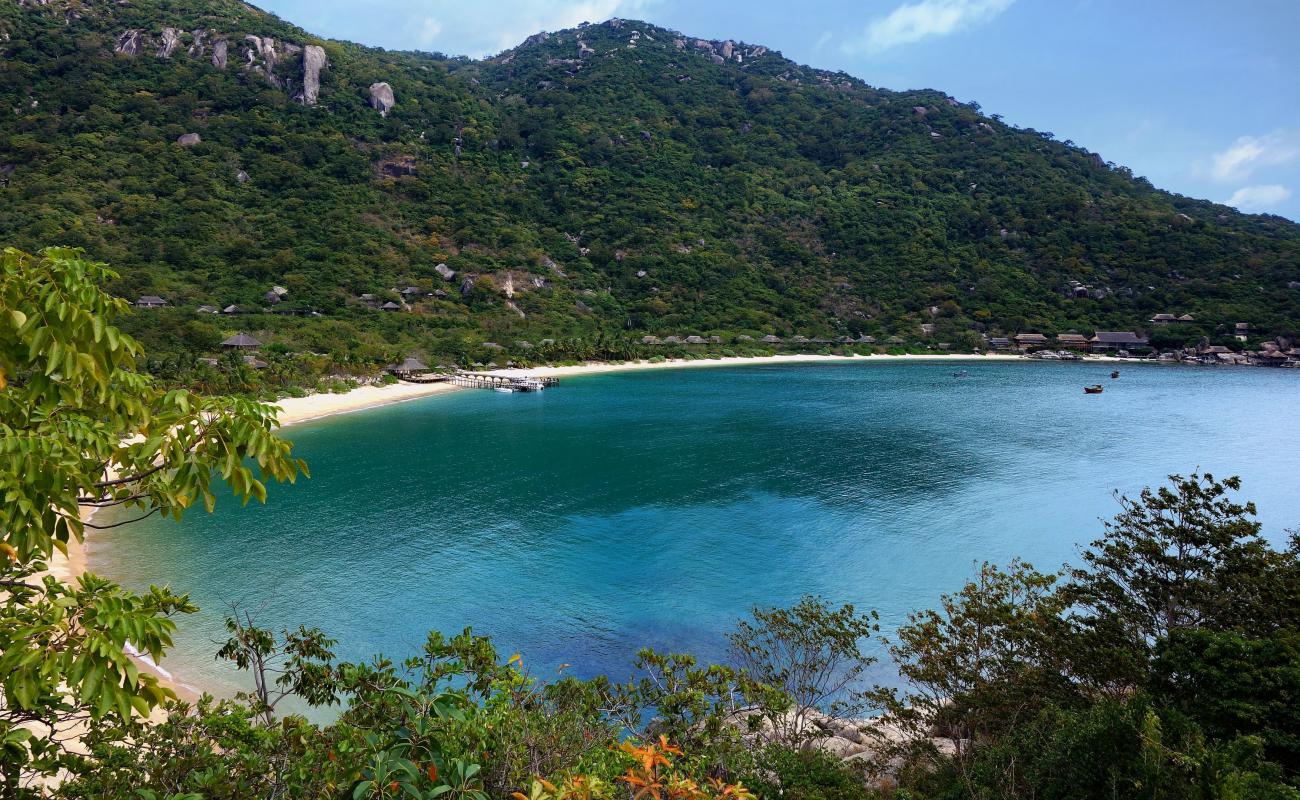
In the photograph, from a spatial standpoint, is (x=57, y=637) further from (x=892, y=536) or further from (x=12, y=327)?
(x=892, y=536)

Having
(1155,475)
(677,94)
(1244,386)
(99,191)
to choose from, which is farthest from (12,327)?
(677,94)

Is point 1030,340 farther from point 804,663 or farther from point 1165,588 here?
point 804,663

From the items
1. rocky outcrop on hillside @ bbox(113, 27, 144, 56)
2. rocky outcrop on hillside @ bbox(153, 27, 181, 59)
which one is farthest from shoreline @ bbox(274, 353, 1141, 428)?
rocky outcrop on hillside @ bbox(113, 27, 144, 56)

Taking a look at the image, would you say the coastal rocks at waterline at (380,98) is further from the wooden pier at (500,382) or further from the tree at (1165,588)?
the tree at (1165,588)

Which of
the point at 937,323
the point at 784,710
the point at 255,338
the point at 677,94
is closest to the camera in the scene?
the point at 784,710

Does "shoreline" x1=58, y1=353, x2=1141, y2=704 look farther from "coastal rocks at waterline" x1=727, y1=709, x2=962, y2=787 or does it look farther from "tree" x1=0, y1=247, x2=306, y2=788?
"coastal rocks at waterline" x1=727, y1=709, x2=962, y2=787

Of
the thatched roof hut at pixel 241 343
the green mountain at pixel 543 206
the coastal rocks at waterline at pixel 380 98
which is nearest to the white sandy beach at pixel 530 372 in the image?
the green mountain at pixel 543 206

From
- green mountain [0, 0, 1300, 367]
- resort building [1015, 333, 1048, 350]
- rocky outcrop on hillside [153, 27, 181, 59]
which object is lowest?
resort building [1015, 333, 1048, 350]
